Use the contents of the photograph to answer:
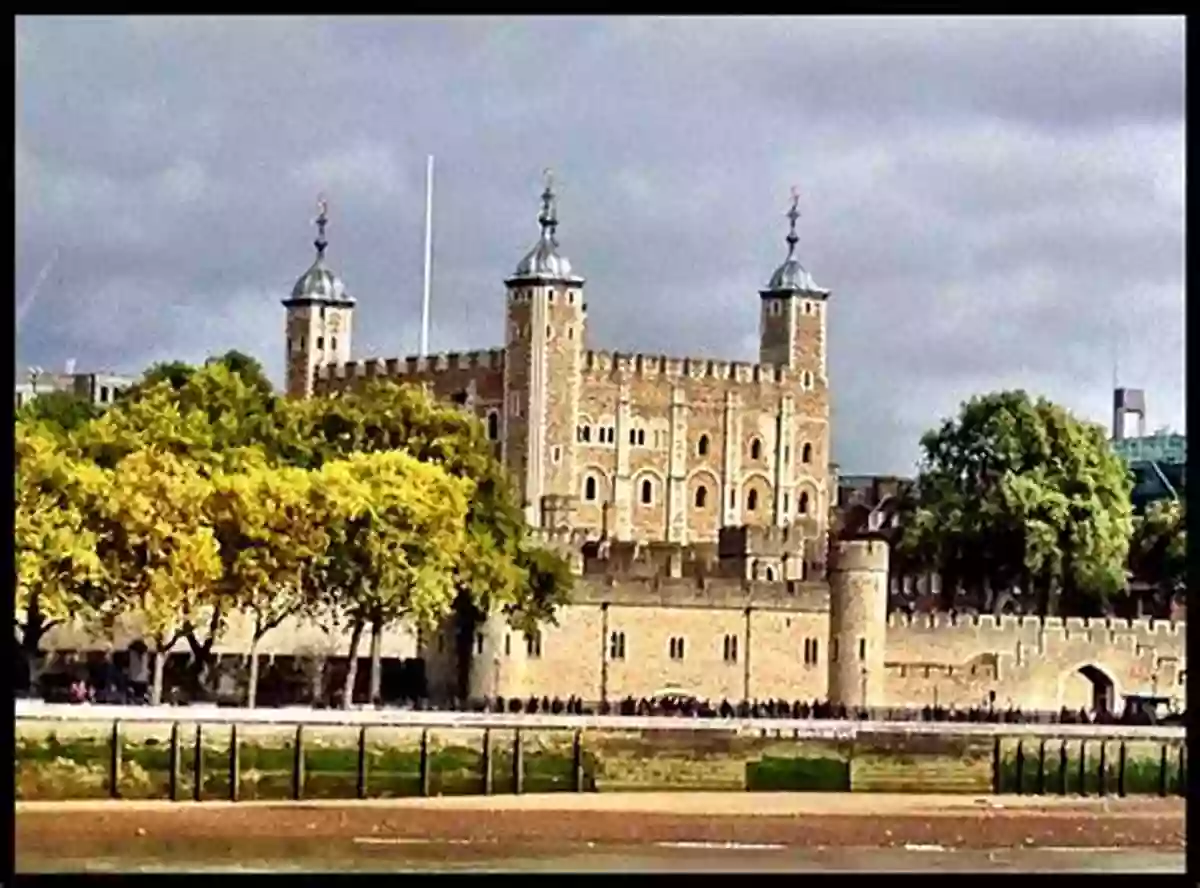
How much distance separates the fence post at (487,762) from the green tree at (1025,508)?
7675mm

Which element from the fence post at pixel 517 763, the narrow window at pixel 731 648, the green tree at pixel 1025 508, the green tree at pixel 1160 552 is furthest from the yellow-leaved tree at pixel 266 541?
the green tree at pixel 1160 552

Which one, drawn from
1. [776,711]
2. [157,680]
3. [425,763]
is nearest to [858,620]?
[776,711]

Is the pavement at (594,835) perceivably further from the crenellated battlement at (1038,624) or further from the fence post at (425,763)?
the crenellated battlement at (1038,624)

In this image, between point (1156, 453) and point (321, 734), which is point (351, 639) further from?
point (1156, 453)

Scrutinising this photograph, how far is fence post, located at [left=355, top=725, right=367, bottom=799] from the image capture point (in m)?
23.3

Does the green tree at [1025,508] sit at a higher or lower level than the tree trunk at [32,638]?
higher

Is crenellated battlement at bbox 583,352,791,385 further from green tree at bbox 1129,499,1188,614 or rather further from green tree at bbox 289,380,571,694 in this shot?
green tree at bbox 289,380,571,694

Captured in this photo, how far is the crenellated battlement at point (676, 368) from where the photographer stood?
36656mm

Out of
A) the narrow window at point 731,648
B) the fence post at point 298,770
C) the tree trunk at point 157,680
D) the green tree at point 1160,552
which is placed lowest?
the fence post at point 298,770

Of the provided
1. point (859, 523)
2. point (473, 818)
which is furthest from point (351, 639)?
point (859, 523)

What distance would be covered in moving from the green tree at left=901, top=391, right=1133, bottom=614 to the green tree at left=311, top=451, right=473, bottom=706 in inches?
239

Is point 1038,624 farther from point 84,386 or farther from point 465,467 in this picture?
point 84,386

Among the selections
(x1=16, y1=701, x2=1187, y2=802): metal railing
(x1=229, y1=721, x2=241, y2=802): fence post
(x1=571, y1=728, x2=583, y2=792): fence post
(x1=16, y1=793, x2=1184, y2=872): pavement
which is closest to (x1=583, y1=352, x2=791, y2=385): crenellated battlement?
(x1=16, y1=701, x2=1187, y2=802): metal railing

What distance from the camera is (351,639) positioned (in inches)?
1077
